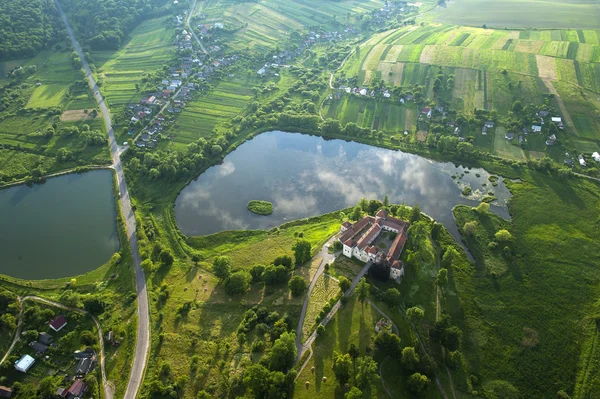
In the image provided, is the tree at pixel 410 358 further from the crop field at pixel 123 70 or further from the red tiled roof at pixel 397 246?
the crop field at pixel 123 70

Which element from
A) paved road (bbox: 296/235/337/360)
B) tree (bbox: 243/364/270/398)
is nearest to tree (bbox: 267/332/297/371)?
tree (bbox: 243/364/270/398)

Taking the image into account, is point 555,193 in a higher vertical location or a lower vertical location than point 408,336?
higher

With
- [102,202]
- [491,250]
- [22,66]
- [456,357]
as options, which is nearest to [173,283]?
[102,202]

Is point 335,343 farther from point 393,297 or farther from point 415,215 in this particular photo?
point 415,215

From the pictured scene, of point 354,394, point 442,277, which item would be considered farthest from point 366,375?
point 442,277

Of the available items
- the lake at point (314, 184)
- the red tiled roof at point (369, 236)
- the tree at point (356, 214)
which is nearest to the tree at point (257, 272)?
the lake at point (314, 184)

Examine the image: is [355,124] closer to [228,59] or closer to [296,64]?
[296,64]
